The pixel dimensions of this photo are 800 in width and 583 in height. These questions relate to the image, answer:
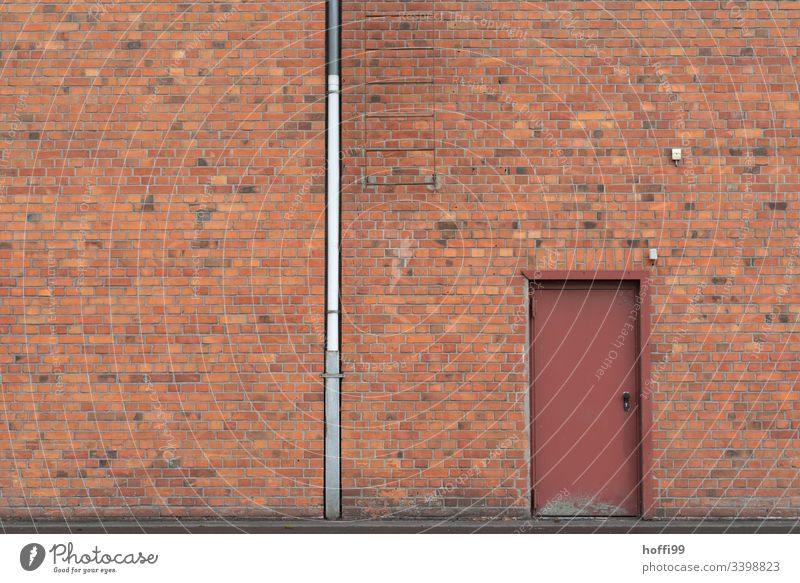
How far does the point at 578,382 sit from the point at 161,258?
408 centimetres

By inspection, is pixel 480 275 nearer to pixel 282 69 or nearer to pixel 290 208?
pixel 290 208

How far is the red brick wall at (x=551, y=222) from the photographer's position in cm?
1138

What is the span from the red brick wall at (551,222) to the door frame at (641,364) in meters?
0.08

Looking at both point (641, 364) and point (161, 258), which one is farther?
point (161, 258)

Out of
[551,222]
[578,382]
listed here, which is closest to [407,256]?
[551,222]

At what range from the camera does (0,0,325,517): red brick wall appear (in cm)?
1141

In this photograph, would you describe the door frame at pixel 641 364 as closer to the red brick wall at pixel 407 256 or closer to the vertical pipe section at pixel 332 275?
the red brick wall at pixel 407 256

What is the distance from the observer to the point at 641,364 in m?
11.4

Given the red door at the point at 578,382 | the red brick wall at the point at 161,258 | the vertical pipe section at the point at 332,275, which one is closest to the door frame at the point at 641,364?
the red door at the point at 578,382

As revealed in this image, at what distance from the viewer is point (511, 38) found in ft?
37.7

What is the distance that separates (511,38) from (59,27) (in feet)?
14.0

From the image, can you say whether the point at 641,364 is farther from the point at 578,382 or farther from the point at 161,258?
the point at 161,258

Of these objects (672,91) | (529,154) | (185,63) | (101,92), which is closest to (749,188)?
(672,91)

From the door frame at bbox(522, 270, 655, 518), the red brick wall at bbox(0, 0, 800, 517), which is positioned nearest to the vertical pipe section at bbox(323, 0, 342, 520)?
the red brick wall at bbox(0, 0, 800, 517)
